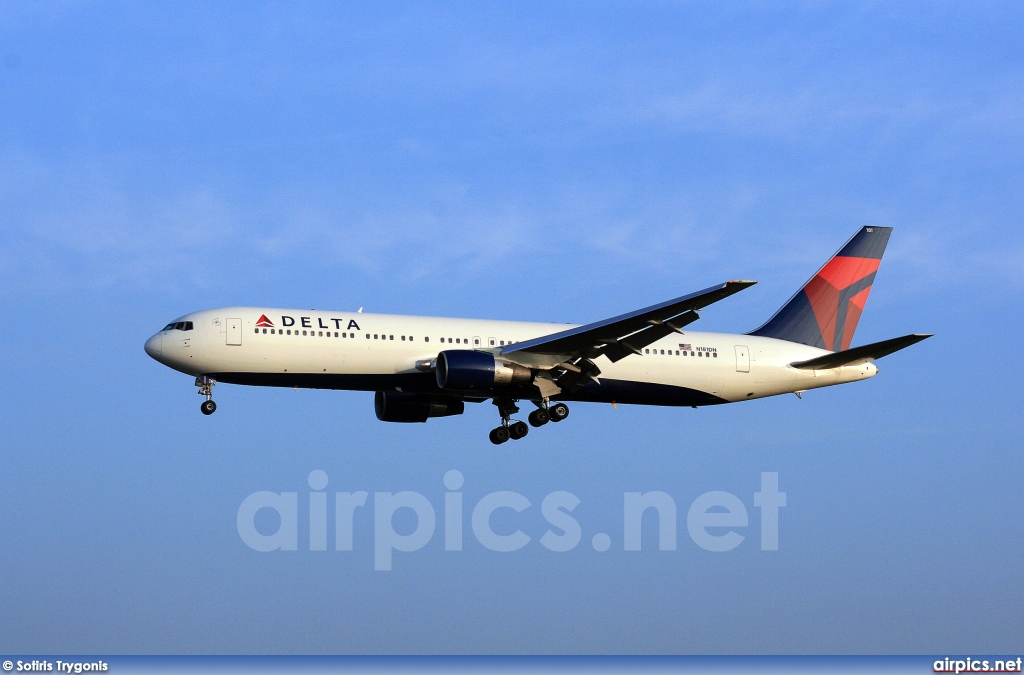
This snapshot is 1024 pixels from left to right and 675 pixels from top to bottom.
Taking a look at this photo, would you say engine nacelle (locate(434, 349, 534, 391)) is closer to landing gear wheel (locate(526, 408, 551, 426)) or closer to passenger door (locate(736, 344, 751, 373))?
landing gear wheel (locate(526, 408, 551, 426))

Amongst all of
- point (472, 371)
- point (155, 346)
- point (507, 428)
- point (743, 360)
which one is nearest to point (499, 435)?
point (507, 428)

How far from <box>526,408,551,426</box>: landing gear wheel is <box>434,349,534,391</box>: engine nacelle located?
300cm

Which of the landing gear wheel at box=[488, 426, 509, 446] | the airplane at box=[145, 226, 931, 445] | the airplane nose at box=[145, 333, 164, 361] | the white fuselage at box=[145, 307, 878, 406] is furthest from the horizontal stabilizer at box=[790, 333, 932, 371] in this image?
the airplane nose at box=[145, 333, 164, 361]

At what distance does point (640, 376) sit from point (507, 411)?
202 inches

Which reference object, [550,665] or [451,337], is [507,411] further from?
[550,665]

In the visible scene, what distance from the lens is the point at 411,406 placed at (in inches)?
1822

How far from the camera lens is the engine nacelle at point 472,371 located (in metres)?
39.9

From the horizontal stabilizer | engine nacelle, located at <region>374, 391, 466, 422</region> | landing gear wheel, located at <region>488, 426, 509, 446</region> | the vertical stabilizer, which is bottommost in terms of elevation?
landing gear wheel, located at <region>488, 426, 509, 446</region>

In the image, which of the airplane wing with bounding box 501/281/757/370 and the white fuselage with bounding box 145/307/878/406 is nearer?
the airplane wing with bounding box 501/281/757/370

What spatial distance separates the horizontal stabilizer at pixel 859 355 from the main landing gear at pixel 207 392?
21821 mm

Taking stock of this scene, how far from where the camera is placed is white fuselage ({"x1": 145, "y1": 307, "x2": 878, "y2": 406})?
132ft

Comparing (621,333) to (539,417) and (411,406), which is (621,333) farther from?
(411,406)

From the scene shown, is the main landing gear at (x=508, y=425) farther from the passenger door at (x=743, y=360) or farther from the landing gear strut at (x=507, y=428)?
the passenger door at (x=743, y=360)

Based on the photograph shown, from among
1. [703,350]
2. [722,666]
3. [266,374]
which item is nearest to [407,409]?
[266,374]
